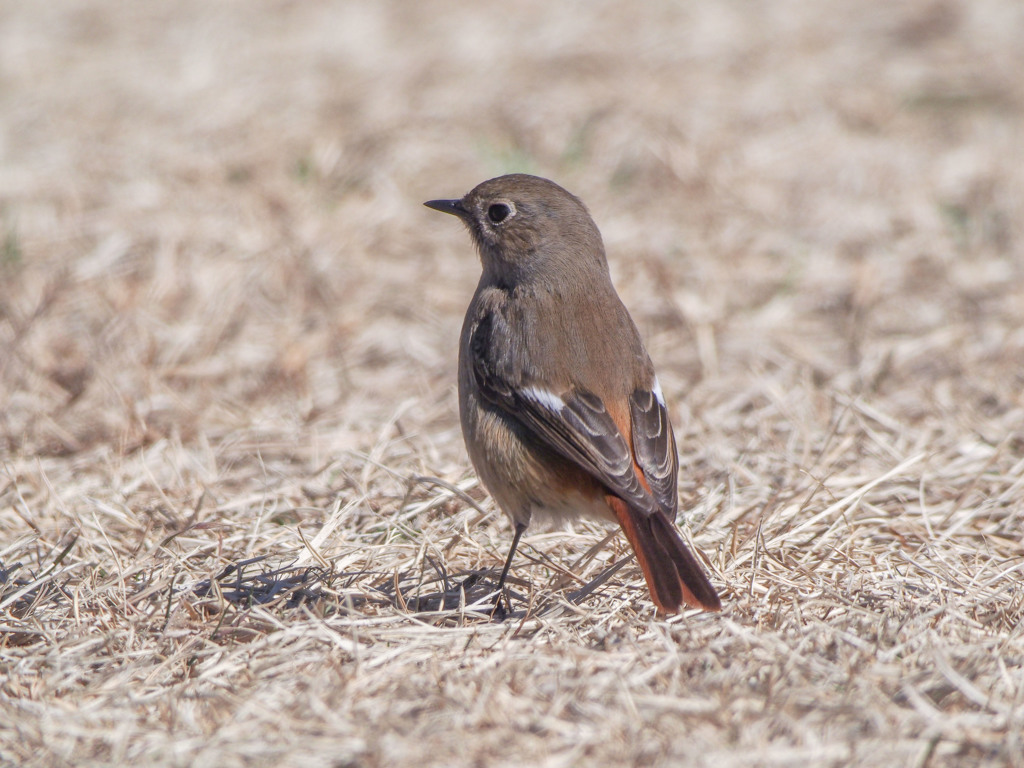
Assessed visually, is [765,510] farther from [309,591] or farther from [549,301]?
[309,591]

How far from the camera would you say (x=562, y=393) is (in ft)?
13.6

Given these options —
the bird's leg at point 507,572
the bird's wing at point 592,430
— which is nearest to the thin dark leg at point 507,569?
the bird's leg at point 507,572

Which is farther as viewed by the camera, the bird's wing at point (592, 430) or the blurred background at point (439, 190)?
the blurred background at point (439, 190)

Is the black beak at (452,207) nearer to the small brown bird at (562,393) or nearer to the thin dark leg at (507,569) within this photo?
the small brown bird at (562,393)

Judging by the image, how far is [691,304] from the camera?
21.9 ft

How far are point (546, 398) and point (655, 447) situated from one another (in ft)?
1.33

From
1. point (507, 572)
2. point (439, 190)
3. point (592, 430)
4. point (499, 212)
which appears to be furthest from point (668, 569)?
point (439, 190)

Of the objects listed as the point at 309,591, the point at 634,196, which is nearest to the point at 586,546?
the point at 309,591

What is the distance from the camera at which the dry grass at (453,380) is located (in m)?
3.12

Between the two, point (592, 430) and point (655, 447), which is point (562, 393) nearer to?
point (592, 430)

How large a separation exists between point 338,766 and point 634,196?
5664mm

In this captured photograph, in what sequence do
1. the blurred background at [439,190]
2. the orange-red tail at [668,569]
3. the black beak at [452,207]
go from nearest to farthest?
the orange-red tail at [668,569], the black beak at [452,207], the blurred background at [439,190]

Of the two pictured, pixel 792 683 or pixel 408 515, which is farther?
pixel 408 515

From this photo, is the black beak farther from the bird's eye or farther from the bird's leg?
the bird's leg
